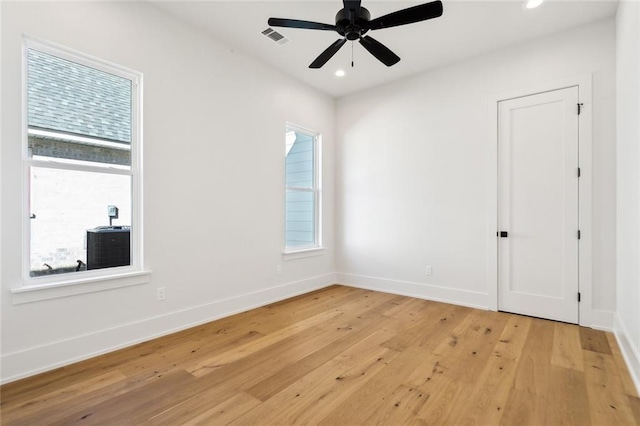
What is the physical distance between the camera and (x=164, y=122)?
9.89ft

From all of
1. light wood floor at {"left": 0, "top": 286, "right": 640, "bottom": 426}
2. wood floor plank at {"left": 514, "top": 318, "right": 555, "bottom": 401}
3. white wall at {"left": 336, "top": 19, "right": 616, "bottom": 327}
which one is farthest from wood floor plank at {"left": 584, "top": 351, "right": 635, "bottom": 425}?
white wall at {"left": 336, "top": 19, "right": 616, "bottom": 327}

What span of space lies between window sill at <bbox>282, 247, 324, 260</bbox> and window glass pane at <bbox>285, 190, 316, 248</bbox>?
17 centimetres

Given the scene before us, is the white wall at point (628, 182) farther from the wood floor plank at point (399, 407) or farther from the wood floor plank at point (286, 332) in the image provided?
the wood floor plank at point (286, 332)

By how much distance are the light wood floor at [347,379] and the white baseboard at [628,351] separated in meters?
0.05

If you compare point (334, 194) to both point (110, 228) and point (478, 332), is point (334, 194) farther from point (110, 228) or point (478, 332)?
point (110, 228)

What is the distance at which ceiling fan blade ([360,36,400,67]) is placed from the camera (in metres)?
2.66

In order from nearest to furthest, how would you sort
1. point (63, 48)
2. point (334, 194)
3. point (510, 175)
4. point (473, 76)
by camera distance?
point (63, 48) → point (510, 175) → point (473, 76) → point (334, 194)

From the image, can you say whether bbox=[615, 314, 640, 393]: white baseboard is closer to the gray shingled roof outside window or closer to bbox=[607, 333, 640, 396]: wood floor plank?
bbox=[607, 333, 640, 396]: wood floor plank

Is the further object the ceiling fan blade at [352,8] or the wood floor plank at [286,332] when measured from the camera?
the wood floor plank at [286,332]

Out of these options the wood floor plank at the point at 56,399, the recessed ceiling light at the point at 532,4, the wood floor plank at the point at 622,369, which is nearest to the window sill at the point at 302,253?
the wood floor plank at the point at 56,399

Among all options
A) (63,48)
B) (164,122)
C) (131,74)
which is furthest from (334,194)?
(63,48)

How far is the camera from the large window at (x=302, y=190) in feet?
15.1

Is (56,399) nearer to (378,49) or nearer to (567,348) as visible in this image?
(378,49)

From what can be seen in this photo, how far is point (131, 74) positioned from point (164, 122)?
0.47 metres
